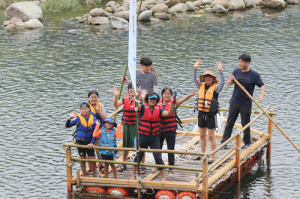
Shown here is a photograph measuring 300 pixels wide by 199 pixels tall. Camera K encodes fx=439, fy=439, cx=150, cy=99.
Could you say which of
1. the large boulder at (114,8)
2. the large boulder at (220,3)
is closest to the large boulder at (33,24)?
the large boulder at (114,8)

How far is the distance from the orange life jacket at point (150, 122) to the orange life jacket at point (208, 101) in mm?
1406

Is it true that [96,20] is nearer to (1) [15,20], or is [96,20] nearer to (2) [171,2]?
(1) [15,20]

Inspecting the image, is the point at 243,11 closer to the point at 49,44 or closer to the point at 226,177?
the point at 49,44

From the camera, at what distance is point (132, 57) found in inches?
338

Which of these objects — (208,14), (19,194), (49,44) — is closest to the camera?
(19,194)

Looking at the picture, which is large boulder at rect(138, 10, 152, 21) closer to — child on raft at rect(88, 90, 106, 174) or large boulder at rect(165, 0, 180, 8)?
large boulder at rect(165, 0, 180, 8)

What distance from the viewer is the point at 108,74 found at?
70.4ft

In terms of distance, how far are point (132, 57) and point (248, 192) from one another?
4712 millimetres

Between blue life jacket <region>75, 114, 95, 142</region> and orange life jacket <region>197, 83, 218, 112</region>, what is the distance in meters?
2.59

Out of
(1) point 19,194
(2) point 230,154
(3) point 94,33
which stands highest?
(3) point 94,33

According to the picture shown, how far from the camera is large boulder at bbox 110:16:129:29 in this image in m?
33.1

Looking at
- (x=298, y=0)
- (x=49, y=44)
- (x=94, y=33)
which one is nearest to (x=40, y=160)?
(x=49, y=44)

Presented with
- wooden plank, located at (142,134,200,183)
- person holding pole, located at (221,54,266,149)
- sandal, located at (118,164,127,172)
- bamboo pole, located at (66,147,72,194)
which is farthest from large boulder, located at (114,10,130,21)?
bamboo pole, located at (66,147,72,194)

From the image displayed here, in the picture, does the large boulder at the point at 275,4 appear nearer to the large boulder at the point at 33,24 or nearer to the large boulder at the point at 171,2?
the large boulder at the point at 171,2
